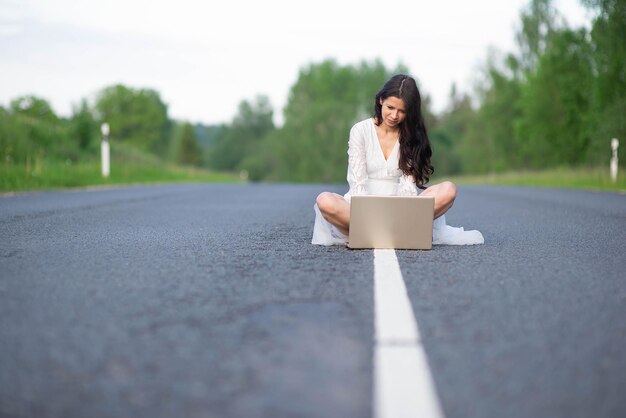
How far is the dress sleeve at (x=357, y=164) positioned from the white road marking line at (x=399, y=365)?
89.1 inches

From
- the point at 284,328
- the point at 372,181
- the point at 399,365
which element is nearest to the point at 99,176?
the point at 372,181

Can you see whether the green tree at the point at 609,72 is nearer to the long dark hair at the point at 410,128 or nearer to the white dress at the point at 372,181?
the long dark hair at the point at 410,128

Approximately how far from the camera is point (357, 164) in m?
5.98

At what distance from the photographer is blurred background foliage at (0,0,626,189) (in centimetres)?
2373

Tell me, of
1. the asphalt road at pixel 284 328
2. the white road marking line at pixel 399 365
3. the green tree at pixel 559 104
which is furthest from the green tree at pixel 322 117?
the white road marking line at pixel 399 365

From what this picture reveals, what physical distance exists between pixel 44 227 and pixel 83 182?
11.1 meters

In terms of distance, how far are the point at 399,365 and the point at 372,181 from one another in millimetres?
3767

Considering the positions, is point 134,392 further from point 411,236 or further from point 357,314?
point 411,236

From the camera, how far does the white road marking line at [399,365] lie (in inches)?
81.1

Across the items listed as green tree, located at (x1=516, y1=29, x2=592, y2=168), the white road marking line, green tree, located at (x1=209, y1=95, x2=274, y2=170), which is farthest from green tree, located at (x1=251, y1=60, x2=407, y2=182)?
the white road marking line

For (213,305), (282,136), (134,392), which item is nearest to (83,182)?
(213,305)

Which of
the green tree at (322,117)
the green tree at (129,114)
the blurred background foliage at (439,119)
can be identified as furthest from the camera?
the green tree at (129,114)

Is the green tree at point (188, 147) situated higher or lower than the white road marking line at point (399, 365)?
higher

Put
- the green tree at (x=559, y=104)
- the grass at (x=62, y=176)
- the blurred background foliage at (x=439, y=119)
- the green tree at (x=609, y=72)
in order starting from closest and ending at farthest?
the grass at (x=62, y=176)
the blurred background foliage at (x=439, y=119)
the green tree at (x=609, y=72)
the green tree at (x=559, y=104)
